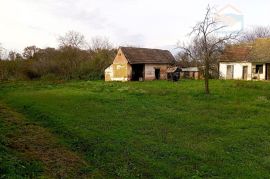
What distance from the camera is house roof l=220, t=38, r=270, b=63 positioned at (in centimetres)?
3559

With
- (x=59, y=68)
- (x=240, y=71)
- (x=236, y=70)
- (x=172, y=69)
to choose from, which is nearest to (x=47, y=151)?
(x=240, y=71)

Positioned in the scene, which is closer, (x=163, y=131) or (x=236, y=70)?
(x=163, y=131)

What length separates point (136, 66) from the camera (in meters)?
40.6

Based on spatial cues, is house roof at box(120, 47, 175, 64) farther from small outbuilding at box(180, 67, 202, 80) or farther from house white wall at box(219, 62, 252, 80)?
house white wall at box(219, 62, 252, 80)

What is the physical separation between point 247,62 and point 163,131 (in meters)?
26.0

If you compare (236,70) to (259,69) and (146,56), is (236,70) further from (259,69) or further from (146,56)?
(146,56)

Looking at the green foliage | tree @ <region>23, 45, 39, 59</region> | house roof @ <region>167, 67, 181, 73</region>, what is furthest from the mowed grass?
tree @ <region>23, 45, 39, 59</region>

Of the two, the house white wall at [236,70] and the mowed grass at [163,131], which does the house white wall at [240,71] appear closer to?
the house white wall at [236,70]

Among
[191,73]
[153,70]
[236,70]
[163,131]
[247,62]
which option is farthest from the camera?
[191,73]

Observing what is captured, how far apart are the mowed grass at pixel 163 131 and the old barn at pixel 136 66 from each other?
56.6ft

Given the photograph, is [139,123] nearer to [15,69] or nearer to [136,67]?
[136,67]

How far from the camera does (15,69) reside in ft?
155

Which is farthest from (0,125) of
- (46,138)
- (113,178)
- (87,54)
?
(87,54)

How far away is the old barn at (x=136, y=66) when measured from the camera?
39.3 meters
